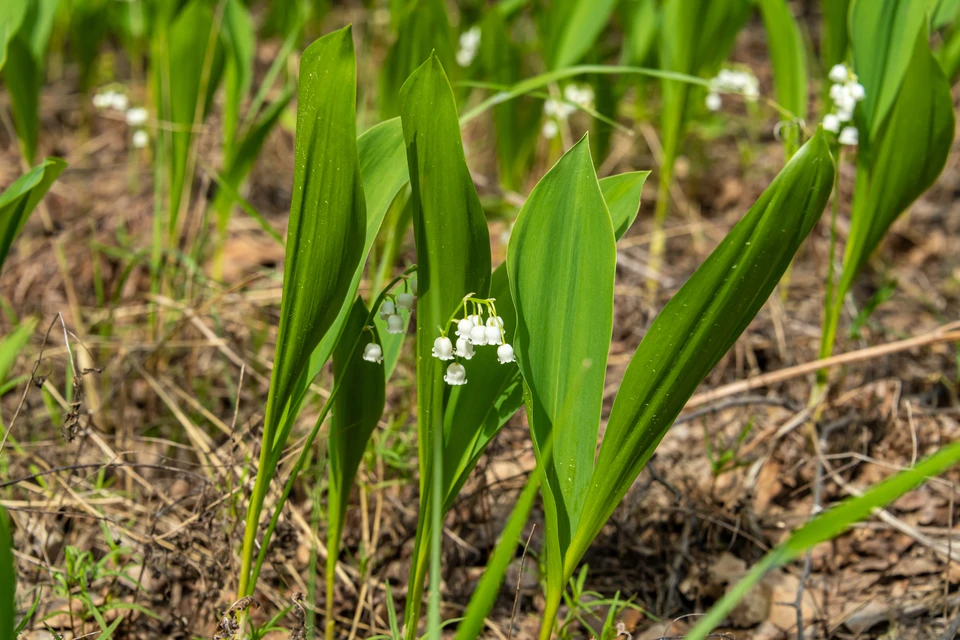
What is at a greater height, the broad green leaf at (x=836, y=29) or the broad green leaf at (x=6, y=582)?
the broad green leaf at (x=836, y=29)

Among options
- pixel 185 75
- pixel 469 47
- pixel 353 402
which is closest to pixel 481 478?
pixel 353 402

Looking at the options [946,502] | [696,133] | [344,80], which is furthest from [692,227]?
[344,80]

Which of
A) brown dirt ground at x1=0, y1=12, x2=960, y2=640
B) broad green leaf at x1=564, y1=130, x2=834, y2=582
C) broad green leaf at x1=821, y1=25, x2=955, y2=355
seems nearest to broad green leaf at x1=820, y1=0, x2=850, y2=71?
broad green leaf at x1=821, y1=25, x2=955, y2=355

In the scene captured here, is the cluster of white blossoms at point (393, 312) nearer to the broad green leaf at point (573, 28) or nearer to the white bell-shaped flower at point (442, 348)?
the white bell-shaped flower at point (442, 348)

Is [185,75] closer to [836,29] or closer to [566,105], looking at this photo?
[566,105]

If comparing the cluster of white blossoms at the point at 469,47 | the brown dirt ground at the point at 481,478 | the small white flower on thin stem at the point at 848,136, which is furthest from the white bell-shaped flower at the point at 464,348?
the cluster of white blossoms at the point at 469,47

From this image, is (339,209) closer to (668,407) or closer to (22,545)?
Answer: (668,407)

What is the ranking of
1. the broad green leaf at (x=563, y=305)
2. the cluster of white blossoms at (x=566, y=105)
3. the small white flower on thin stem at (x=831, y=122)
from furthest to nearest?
the cluster of white blossoms at (x=566, y=105)
the small white flower on thin stem at (x=831, y=122)
the broad green leaf at (x=563, y=305)
